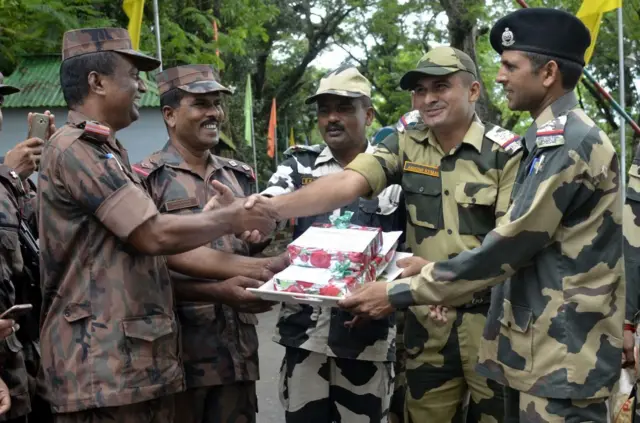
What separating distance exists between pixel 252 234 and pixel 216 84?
914 millimetres

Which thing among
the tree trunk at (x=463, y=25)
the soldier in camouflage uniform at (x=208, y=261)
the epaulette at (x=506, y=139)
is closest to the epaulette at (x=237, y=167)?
the soldier in camouflage uniform at (x=208, y=261)

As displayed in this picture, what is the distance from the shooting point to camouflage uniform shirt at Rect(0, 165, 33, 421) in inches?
116

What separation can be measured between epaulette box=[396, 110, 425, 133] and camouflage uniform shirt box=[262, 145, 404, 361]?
26cm

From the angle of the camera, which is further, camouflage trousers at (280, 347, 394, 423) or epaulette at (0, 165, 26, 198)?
camouflage trousers at (280, 347, 394, 423)

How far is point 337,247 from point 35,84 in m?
9.72

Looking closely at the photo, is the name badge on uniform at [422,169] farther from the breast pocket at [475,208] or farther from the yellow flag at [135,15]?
the yellow flag at [135,15]

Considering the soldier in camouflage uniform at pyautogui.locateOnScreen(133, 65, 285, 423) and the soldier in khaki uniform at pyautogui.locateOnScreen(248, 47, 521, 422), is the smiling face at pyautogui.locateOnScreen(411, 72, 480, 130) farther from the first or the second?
the soldier in camouflage uniform at pyautogui.locateOnScreen(133, 65, 285, 423)

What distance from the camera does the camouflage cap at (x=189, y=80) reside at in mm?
3627

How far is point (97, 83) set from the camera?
2.88 metres

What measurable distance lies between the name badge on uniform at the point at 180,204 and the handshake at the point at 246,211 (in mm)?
118

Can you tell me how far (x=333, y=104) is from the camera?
3719 mm

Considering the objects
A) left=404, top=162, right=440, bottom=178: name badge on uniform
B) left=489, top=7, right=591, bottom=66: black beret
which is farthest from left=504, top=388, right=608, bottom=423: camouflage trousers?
left=489, top=7, right=591, bottom=66: black beret

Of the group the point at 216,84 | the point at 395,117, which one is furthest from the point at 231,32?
the point at 395,117

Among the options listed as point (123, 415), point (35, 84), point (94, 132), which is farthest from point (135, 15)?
point (123, 415)
